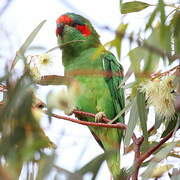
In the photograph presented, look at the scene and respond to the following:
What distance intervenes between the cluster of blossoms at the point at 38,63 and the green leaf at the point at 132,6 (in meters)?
0.32

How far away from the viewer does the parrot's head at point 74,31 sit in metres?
2.84

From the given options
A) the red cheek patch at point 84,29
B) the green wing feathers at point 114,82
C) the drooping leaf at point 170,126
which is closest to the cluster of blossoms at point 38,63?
the drooping leaf at point 170,126

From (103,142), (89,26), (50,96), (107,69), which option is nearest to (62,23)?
(89,26)

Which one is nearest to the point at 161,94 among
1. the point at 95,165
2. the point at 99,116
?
the point at 95,165

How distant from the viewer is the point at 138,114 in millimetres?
1702

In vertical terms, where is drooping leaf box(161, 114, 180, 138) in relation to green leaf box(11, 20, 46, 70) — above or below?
below

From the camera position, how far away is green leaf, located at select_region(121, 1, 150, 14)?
1650 mm

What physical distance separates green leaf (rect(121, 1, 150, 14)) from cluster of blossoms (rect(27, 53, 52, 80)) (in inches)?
12.5

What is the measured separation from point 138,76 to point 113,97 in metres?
1.08

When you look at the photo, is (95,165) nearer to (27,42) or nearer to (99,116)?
(27,42)

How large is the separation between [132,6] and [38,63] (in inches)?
15.5

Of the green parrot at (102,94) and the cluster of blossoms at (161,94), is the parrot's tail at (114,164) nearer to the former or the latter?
the green parrot at (102,94)

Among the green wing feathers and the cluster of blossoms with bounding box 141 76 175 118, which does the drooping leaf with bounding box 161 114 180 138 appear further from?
the green wing feathers

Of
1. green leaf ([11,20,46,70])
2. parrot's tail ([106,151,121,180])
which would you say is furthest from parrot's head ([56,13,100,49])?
green leaf ([11,20,46,70])
